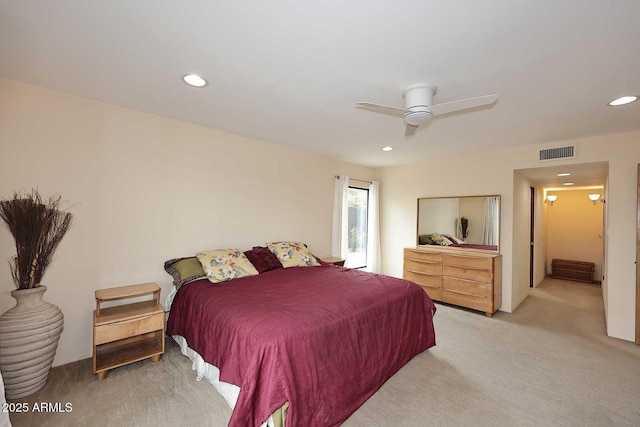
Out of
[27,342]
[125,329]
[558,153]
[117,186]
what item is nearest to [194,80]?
[117,186]

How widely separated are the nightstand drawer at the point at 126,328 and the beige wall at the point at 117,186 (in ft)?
1.81

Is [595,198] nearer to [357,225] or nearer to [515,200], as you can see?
[515,200]

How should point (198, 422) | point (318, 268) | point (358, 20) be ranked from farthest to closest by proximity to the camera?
1. point (318, 268)
2. point (198, 422)
3. point (358, 20)

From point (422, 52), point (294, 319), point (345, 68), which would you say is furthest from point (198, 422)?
point (422, 52)

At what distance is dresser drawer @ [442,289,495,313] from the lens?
3.71 m

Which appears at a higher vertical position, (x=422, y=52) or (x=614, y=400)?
(x=422, y=52)

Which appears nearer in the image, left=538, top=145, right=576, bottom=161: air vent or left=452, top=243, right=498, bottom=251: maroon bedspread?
left=538, top=145, right=576, bottom=161: air vent

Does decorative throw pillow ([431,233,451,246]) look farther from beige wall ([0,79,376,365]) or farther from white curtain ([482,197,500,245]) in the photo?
beige wall ([0,79,376,365])

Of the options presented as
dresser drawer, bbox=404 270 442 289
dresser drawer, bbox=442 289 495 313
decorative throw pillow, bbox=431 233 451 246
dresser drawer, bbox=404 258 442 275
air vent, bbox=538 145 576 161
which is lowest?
dresser drawer, bbox=442 289 495 313

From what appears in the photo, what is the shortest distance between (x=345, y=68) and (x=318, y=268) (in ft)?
7.64

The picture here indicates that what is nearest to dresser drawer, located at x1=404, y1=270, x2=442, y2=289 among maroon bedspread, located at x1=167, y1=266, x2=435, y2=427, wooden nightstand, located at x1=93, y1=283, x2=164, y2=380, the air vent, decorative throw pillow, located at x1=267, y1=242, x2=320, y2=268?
maroon bedspread, located at x1=167, y1=266, x2=435, y2=427

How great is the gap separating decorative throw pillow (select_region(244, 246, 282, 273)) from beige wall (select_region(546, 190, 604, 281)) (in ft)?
22.1

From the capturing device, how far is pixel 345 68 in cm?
184

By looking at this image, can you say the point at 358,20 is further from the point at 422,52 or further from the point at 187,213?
the point at 187,213
